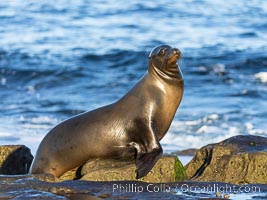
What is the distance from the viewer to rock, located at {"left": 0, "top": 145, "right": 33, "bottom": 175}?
7930 mm

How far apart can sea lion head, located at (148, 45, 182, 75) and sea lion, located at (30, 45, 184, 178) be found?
0.05 metres

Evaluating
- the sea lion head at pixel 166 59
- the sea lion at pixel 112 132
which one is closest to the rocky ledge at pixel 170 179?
the sea lion at pixel 112 132

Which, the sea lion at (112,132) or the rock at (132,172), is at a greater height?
the sea lion at (112,132)

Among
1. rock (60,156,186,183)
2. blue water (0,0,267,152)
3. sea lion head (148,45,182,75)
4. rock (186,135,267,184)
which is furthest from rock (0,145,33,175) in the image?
blue water (0,0,267,152)

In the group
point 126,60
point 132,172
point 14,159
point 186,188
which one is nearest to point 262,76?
point 126,60

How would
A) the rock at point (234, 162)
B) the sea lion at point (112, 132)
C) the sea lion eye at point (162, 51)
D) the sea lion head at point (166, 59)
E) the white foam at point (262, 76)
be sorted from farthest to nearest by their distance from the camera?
the white foam at point (262, 76) → the sea lion eye at point (162, 51) → the sea lion head at point (166, 59) → the sea lion at point (112, 132) → the rock at point (234, 162)

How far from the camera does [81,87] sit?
685 inches

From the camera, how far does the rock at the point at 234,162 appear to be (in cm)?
688

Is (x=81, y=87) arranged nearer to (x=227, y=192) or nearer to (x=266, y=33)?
(x=266, y=33)

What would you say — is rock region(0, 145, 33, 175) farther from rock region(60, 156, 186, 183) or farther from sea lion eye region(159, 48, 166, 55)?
sea lion eye region(159, 48, 166, 55)

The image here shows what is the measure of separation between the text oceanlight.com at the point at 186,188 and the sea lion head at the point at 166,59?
1643mm

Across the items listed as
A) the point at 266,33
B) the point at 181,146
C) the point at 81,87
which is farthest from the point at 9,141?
the point at 266,33

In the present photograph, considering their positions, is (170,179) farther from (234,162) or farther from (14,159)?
(14,159)

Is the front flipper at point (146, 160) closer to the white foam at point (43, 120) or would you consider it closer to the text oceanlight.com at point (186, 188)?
the text oceanlight.com at point (186, 188)
